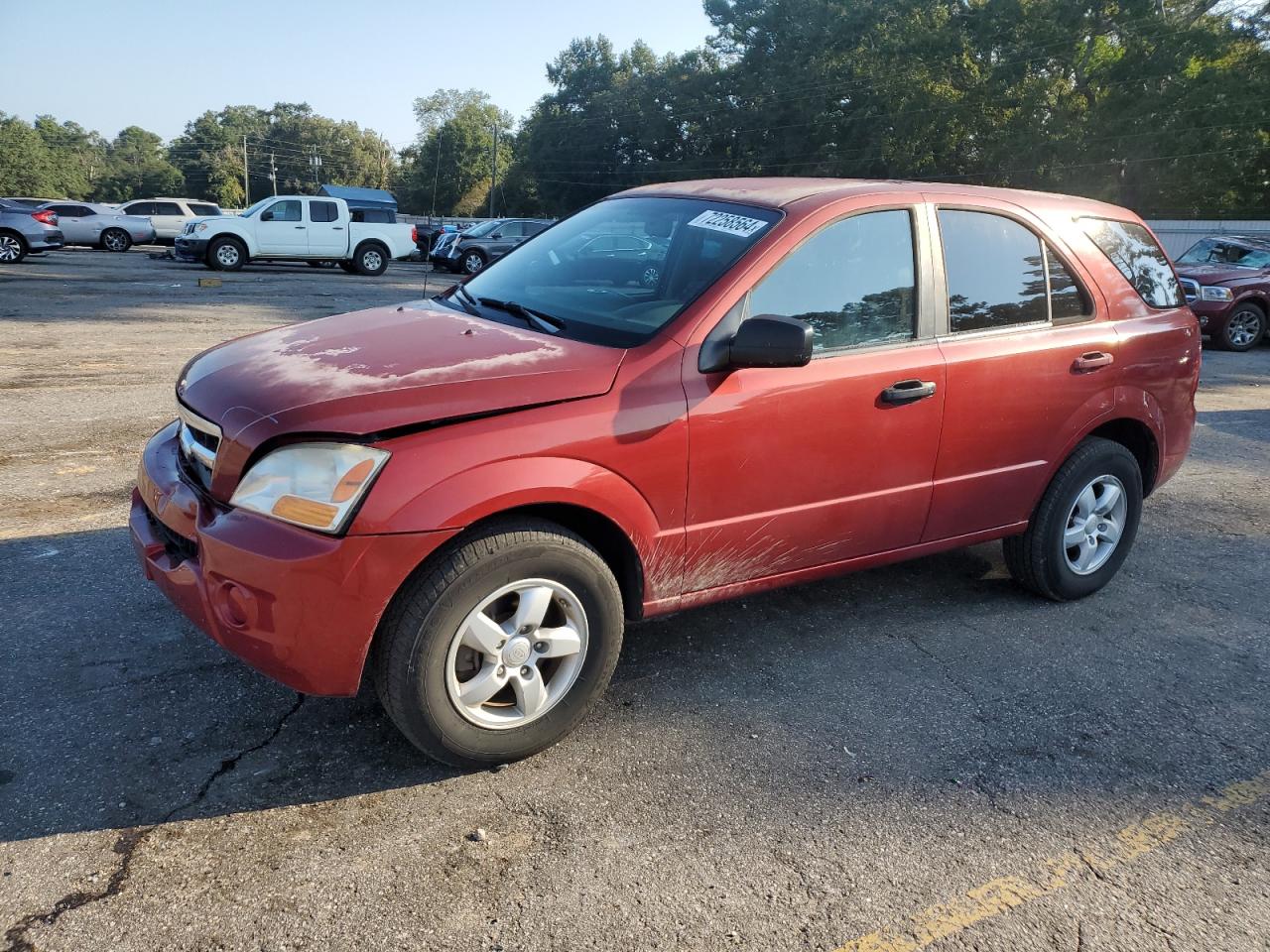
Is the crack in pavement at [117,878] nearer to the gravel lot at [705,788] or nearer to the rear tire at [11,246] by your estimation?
the gravel lot at [705,788]

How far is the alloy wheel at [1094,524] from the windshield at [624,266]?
6.56ft

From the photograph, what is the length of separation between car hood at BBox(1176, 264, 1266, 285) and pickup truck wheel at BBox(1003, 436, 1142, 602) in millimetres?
11334

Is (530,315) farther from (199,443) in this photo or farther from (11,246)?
(11,246)

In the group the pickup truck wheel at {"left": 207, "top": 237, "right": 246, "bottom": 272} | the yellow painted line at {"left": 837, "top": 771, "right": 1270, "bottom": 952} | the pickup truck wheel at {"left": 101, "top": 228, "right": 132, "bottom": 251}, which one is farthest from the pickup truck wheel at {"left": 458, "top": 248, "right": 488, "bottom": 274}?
the yellow painted line at {"left": 837, "top": 771, "right": 1270, "bottom": 952}

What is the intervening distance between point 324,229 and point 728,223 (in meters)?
21.2

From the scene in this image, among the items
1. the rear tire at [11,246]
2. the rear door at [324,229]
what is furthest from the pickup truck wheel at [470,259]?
the rear tire at [11,246]

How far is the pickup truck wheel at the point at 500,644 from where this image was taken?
2.63 metres

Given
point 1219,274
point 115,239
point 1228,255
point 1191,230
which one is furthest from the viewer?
point 115,239

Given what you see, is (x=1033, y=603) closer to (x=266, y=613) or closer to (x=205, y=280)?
(x=266, y=613)

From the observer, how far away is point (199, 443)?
295 cm

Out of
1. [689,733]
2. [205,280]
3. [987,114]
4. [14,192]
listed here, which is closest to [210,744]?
[689,733]

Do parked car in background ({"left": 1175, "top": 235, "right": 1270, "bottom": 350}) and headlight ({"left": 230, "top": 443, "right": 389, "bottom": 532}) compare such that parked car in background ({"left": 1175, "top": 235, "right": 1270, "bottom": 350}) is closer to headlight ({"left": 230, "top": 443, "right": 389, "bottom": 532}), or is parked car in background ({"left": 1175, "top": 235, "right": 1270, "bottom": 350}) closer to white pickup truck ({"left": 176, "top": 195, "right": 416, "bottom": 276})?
headlight ({"left": 230, "top": 443, "right": 389, "bottom": 532})

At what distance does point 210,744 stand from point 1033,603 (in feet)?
11.2

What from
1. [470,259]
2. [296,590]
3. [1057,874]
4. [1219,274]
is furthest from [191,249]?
[1057,874]
